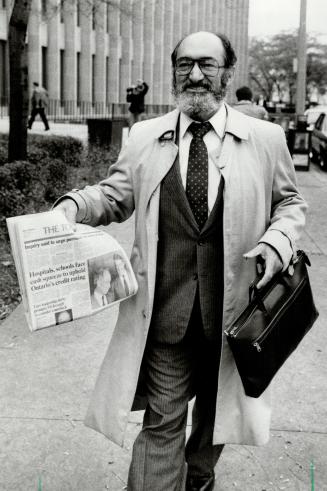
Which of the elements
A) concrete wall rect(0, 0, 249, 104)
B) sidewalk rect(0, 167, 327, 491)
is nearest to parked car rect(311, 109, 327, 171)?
concrete wall rect(0, 0, 249, 104)

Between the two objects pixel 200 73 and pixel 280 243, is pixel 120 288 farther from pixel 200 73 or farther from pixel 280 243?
pixel 200 73

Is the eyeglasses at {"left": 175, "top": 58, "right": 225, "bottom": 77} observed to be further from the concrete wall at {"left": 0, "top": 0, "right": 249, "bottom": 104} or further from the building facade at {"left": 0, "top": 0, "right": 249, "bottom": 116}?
the concrete wall at {"left": 0, "top": 0, "right": 249, "bottom": 104}

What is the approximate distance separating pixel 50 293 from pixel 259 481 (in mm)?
1688

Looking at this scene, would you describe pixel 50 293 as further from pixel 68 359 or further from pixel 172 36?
pixel 172 36

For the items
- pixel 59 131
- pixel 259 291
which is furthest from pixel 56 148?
pixel 59 131

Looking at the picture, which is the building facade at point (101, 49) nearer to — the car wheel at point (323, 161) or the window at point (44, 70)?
the window at point (44, 70)

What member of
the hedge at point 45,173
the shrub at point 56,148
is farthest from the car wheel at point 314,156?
the shrub at point 56,148

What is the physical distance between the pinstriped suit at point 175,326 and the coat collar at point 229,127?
5.8 inches

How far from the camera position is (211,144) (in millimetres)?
3066

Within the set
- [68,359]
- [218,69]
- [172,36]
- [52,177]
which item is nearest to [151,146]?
[218,69]

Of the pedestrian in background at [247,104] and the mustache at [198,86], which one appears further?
the pedestrian in background at [247,104]

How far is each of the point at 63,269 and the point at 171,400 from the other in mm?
732

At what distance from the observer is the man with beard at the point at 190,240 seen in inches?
117

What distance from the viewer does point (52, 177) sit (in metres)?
12.6
